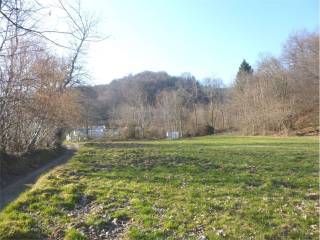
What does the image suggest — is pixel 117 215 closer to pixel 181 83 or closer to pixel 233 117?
pixel 233 117

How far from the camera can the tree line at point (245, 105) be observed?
57812mm

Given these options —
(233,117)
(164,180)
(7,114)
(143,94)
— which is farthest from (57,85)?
(143,94)

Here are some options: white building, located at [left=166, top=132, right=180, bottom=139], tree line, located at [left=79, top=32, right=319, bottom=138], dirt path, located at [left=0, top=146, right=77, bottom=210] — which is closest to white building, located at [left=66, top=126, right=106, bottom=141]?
tree line, located at [left=79, top=32, right=319, bottom=138]

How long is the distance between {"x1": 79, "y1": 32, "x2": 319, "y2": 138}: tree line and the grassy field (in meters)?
30.4

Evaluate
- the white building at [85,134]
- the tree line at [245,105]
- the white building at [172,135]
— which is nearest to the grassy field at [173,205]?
the tree line at [245,105]

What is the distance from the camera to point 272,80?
61.0 metres

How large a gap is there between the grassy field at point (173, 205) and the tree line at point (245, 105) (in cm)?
3036

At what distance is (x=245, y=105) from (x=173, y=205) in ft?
184

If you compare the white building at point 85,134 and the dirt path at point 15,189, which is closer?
the dirt path at point 15,189

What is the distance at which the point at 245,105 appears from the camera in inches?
2515

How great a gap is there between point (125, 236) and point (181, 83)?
99615 millimetres

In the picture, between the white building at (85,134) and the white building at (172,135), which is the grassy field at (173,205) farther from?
the white building at (172,135)

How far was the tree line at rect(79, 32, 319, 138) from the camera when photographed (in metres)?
57.8

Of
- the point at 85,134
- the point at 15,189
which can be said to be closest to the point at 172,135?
the point at 85,134
